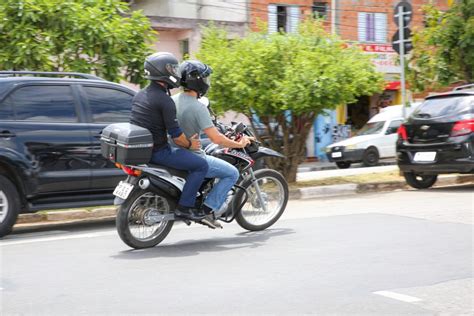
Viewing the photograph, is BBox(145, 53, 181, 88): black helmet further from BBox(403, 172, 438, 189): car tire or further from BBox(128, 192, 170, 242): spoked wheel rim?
BBox(403, 172, 438, 189): car tire

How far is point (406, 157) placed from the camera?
11.8m

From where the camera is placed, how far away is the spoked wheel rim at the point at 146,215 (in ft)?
20.7

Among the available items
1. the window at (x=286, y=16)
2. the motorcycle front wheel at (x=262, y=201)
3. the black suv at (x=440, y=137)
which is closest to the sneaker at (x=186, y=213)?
the motorcycle front wheel at (x=262, y=201)

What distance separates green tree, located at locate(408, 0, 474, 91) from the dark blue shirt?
1115 cm

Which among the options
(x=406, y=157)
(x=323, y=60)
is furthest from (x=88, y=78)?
(x=406, y=157)

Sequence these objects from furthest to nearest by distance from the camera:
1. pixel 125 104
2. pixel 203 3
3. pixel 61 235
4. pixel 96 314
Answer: pixel 203 3 → pixel 125 104 → pixel 61 235 → pixel 96 314

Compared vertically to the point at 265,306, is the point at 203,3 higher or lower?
higher

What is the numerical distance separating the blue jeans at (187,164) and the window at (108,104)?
2056mm

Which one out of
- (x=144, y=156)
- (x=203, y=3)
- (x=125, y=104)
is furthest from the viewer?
(x=203, y=3)

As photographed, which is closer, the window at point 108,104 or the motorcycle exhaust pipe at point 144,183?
the motorcycle exhaust pipe at point 144,183

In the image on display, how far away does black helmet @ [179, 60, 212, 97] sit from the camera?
6445 mm

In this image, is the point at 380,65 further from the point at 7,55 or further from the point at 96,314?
the point at 96,314

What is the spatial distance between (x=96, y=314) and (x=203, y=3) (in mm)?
21347

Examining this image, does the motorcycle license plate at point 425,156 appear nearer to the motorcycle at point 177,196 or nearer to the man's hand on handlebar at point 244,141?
the motorcycle at point 177,196
